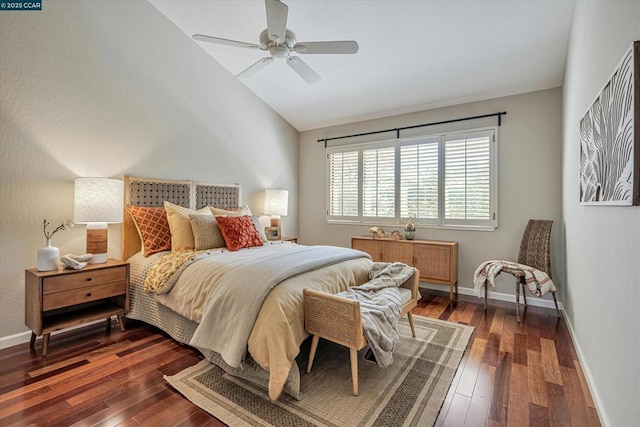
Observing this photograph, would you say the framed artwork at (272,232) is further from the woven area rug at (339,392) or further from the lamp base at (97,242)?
the woven area rug at (339,392)

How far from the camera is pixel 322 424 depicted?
1.70 meters

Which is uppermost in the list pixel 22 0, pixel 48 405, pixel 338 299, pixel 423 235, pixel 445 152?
pixel 22 0

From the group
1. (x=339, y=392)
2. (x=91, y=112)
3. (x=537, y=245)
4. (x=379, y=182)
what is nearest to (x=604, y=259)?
(x=339, y=392)

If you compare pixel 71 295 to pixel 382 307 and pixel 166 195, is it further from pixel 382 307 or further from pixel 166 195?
pixel 382 307

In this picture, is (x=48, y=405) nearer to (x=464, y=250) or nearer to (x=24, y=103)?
(x=24, y=103)

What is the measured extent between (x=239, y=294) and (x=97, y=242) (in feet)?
5.67

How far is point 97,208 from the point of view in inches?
108

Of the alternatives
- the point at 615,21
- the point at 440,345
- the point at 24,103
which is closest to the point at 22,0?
the point at 24,103

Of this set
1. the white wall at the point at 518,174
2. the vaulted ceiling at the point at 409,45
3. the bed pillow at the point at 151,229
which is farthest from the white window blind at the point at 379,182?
the bed pillow at the point at 151,229

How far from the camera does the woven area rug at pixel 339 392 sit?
1.76 meters

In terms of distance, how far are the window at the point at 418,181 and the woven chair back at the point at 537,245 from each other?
0.43 meters

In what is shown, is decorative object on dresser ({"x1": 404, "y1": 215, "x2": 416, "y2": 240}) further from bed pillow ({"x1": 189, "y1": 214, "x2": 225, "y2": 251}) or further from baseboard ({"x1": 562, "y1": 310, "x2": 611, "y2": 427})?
bed pillow ({"x1": 189, "y1": 214, "x2": 225, "y2": 251})

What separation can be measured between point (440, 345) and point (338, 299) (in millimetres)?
1309

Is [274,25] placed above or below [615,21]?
above
